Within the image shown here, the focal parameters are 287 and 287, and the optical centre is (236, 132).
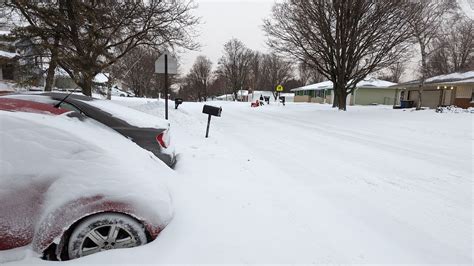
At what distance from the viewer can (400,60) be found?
22953 millimetres

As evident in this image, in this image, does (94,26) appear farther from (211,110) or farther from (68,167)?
(68,167)

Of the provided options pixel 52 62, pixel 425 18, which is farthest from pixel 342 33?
pixel 52 62

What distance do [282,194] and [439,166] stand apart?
4.15m

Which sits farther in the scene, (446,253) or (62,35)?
(62,35)

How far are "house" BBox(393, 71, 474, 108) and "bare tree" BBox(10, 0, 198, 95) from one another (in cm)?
1971

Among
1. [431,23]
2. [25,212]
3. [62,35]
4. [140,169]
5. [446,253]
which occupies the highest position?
[431,23]

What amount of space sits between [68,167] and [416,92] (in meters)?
38.1

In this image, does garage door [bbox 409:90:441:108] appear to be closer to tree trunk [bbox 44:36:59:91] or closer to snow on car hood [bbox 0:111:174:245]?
tree trunk [bbox 44:36:59:91]

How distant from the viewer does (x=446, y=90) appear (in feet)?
98.8

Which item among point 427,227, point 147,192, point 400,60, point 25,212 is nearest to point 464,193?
point 427,227

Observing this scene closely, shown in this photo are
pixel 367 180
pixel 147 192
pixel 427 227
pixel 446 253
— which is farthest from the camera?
pixel 367 180

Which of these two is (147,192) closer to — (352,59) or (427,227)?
(427,227)

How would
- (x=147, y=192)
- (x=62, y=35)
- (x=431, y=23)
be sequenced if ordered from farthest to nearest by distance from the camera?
1. (x=431, y=23)
2. (x=62, y=35)
3. (x=147, y=192)

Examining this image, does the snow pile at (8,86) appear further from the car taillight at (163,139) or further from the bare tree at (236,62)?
the bare tree at (236,62)
